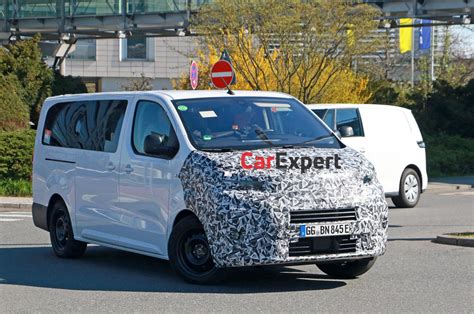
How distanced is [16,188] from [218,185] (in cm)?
1536

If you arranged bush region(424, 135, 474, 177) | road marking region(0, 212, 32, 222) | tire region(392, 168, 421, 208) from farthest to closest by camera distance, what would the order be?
1. bush region(424, 135, 474, 177)
2. tire region(392, 168, 421, 208)
3. road marking region(0, 212, 32, 222)

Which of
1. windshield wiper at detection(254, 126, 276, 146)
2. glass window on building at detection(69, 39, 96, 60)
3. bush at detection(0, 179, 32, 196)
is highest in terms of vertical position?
glass window on building at detection(69, 39, 96, 60)

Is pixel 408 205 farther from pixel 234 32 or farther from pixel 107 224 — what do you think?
pixel 234 32

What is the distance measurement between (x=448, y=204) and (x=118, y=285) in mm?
12740

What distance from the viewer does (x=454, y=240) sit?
14.0 metres

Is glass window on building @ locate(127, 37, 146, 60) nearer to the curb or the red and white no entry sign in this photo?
the red and white no entry sign

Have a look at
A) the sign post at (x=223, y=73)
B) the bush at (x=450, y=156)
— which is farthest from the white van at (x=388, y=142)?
the bush at (x=450, y=156)

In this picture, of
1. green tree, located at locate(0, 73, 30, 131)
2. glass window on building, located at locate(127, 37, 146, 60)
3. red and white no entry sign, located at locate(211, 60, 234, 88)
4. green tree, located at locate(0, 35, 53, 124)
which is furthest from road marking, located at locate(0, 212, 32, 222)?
glass window on building, located at locate(127, 37, 146, 60)

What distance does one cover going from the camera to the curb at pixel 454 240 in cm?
1383

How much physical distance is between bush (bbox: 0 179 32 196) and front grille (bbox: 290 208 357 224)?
607 inches

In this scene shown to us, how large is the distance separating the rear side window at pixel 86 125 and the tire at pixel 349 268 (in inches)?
108

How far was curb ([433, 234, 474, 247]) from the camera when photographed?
13.8 metres

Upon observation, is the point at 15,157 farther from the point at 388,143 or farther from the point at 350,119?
the point at 388,143

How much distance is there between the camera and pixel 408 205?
2123 centimetres
